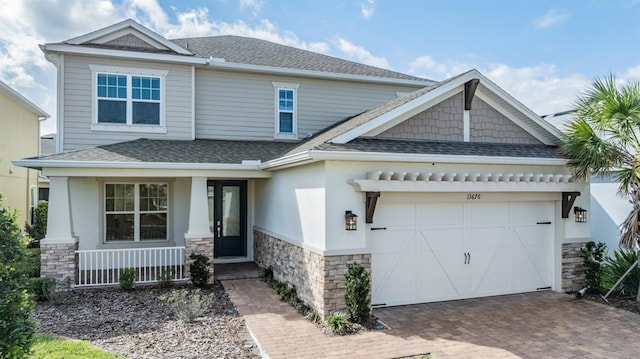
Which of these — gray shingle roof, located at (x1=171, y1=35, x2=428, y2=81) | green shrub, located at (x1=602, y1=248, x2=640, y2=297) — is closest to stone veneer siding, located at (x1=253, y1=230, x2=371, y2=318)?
green shrub, located at (x1=602, y1=248, x2=640, y2=297)

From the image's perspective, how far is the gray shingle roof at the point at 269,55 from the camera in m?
13.7

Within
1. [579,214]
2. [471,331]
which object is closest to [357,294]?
[471,331]

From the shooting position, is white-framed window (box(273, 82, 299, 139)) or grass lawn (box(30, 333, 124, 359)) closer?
grass lawn (box(30, 333, 124, 359))

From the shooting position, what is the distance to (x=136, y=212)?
12109mm

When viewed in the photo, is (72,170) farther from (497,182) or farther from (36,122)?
(36,122)

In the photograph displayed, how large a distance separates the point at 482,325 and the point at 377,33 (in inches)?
411

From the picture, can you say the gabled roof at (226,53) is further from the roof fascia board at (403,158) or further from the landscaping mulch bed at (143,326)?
the landscaping mulch bed at (143,326)

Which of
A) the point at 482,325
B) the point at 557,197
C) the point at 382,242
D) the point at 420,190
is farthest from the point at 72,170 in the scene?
the point at 557,197

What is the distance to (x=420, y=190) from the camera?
7.92 metres

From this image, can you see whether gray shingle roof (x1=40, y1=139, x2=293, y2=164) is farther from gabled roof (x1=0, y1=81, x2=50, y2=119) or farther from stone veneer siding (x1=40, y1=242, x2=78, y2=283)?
gabled roof (x1=0, y1=81, x2=50, y2=119)

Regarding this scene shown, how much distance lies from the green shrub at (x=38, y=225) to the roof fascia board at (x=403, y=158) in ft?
43.1

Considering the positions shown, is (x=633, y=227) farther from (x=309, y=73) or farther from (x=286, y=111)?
(x=286, y=111)

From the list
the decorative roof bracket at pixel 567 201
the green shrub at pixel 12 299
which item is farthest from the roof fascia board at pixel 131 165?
the decorative roof bracket at pixel 567 201

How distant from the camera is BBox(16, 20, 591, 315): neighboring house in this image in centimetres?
800
